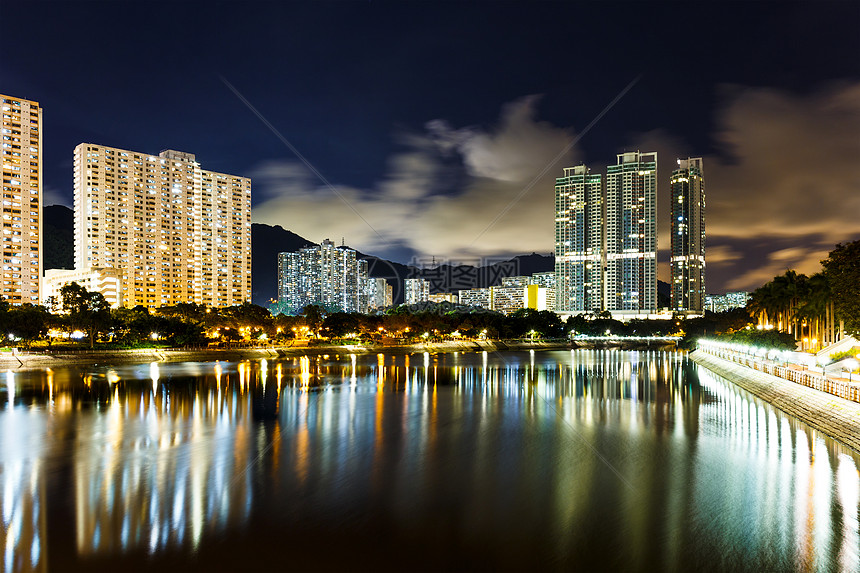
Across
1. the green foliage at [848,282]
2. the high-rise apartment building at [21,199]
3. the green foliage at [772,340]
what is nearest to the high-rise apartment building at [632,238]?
the green foliage at [772,340]

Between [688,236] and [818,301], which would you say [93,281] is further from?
[688,236]

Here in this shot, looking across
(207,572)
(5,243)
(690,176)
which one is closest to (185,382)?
(207,572)

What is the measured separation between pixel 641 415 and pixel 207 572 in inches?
891

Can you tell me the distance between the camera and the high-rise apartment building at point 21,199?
102188 mm

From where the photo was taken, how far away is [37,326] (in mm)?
55562

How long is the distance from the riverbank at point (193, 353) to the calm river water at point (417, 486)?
2001cm

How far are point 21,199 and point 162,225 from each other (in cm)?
3079

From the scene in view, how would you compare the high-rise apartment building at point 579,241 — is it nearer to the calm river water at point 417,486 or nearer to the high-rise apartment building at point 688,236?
the high-rise apartment building at point 688,236

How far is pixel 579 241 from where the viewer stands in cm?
17525

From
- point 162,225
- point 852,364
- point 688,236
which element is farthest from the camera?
point 688,236

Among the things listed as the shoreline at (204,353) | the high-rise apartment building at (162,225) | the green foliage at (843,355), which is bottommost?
the shoreline at (204,353)

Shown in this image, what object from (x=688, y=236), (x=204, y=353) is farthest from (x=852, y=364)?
(x=688, y=236)

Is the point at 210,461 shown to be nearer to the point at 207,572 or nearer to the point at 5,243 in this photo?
the point at 207,572

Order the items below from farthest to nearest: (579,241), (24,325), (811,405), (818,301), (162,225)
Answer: (579,241) → (162,225) → (24,325) → (818,301) → (811,405)
